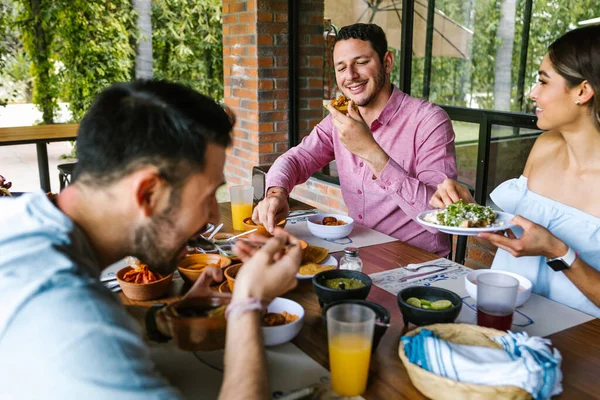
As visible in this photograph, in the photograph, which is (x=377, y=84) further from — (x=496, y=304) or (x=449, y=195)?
(x=496, y=304)

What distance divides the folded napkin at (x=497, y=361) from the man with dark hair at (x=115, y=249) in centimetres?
30

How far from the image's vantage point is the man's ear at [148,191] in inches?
34.0

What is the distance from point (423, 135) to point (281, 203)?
69 cm

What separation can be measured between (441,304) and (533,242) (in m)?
0.44

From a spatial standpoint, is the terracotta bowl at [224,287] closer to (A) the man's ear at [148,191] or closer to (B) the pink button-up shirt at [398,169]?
(A) the man's ear at [148,191]

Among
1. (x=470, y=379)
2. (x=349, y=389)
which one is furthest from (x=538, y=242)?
(x=349, y=389)

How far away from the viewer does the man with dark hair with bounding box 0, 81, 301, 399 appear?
0.70 meters

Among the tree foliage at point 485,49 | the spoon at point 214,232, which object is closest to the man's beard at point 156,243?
the spoon at point 214,232

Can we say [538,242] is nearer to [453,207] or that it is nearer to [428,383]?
[453,207]

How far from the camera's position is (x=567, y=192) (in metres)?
1.73

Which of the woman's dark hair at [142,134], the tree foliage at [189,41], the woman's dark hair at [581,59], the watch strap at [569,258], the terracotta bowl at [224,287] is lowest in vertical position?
the terracotta bowl at [224,287]

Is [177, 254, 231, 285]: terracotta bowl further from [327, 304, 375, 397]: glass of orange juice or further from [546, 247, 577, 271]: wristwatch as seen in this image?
[546, 247, 577, 271]: wristwatch

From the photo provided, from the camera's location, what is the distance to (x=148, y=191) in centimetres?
88

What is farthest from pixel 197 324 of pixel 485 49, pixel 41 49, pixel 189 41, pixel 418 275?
pixel 189 41
